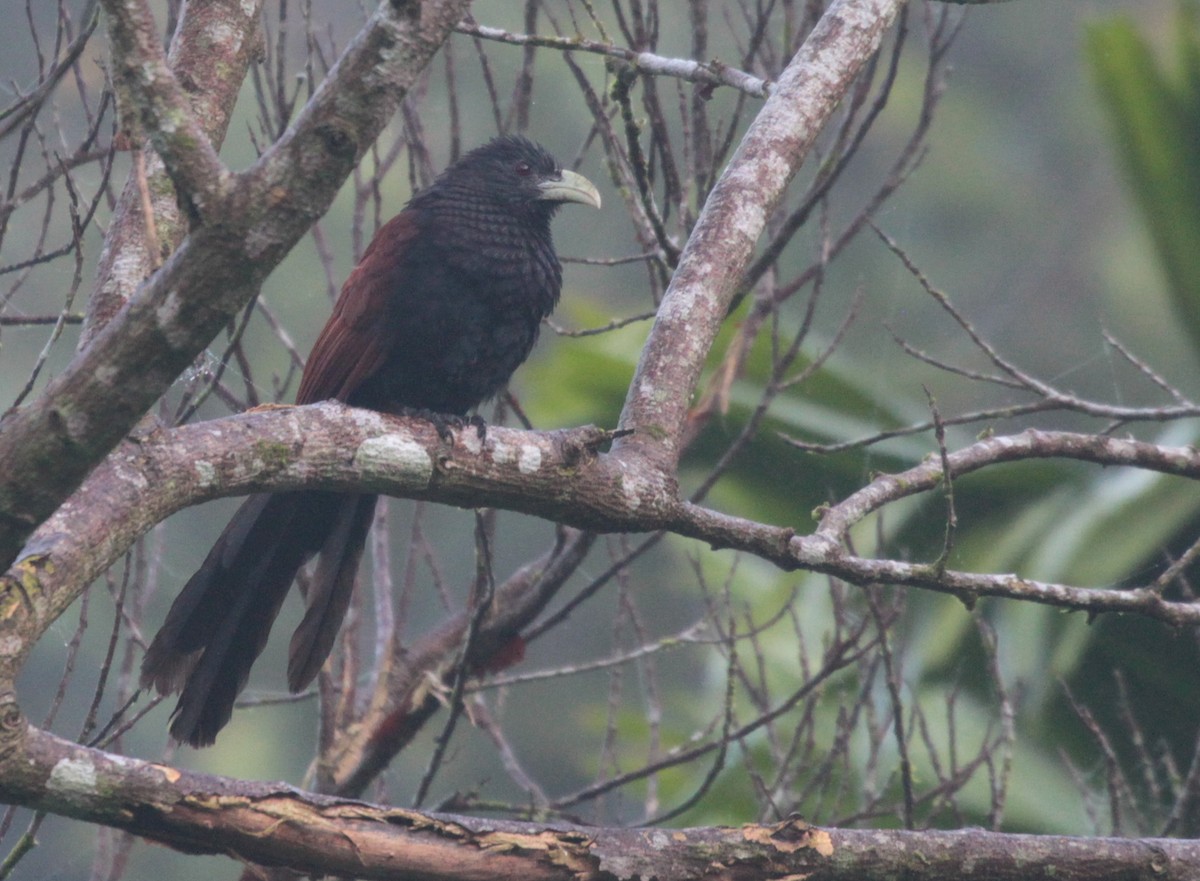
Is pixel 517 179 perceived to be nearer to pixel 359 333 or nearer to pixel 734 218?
pixel 359 333

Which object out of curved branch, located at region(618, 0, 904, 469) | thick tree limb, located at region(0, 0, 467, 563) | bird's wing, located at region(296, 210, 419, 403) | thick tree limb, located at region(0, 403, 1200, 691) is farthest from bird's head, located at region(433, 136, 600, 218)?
thick tree limb, located at region(0, 0, 467, 563)

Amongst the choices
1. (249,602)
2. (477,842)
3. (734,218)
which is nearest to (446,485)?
(477,842)

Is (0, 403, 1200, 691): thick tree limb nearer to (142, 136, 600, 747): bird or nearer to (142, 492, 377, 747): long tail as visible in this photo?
(142, 136, 600, 747): bird

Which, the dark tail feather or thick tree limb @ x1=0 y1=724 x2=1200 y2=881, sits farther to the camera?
the dark tail feather

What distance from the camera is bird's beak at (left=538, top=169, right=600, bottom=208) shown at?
8.72ft

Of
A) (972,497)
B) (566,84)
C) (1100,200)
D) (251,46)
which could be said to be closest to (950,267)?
(1100,200)

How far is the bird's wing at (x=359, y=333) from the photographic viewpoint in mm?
2312

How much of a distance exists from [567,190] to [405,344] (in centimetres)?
62

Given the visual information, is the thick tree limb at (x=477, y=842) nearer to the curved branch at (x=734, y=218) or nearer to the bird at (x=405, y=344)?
the curved branch at (x=734, y=218)

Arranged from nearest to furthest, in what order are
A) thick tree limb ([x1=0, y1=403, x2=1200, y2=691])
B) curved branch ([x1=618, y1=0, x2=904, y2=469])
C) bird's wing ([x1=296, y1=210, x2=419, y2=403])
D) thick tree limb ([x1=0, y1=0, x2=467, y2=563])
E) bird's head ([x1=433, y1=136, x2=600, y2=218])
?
thick tree limb ([x1=0, y1=0, x2=467, y2=563]) → thick tree limb ([x1=0, y1=403, x2=1200, y2=691]) → curved branch ([x1=618, y1=0, x2=904, y2=469]) → bird's wing ([x1=296, y1=210, x2=419, y2=403]) → bird's head ([x1=433, y1=136, x2=600, y2=218])

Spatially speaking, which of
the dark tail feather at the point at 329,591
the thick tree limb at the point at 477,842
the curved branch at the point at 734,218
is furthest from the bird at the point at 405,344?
the thick tree limb at the point at 477,842

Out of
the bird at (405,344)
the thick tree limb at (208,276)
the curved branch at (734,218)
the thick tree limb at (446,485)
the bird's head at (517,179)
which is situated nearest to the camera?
the thick tree limb at (208,276)

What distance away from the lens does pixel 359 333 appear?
2.32 metres

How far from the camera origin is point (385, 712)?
2410mm
